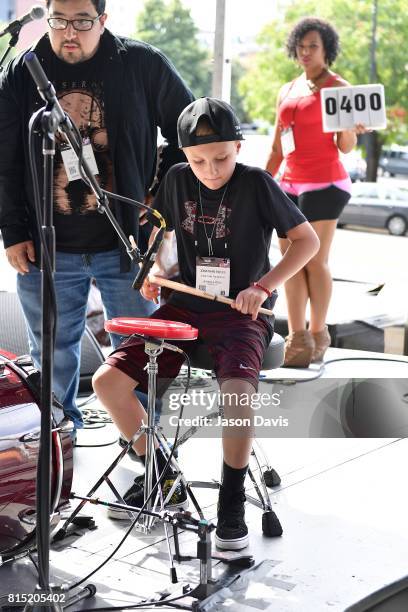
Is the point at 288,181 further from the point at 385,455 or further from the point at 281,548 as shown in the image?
the point at 281,548

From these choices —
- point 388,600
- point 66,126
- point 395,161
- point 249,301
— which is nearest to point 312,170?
point 249,301

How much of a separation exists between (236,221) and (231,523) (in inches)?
35.1

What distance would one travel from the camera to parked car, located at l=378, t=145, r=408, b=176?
28991mm

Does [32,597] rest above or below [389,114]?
below

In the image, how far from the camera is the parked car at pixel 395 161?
29.0m

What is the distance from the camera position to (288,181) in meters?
4.62

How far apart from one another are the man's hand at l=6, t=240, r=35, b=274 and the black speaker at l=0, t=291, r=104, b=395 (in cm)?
103

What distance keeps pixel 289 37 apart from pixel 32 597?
340 centimetres

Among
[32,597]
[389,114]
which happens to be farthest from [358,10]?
[32,597]

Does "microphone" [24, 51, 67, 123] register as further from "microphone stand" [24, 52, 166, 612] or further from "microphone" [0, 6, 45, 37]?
"microphone" [0, 6, 45, 37]

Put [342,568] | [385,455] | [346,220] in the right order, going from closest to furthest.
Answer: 1. [342,568]
2. [385,455]
3. [346,220]

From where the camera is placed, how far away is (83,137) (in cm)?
303

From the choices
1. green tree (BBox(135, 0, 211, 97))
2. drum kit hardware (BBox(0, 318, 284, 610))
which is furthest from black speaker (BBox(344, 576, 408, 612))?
green tree (BBox(135, 0, 211, 97))

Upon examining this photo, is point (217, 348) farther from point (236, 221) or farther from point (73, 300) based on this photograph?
point (73, 300)
